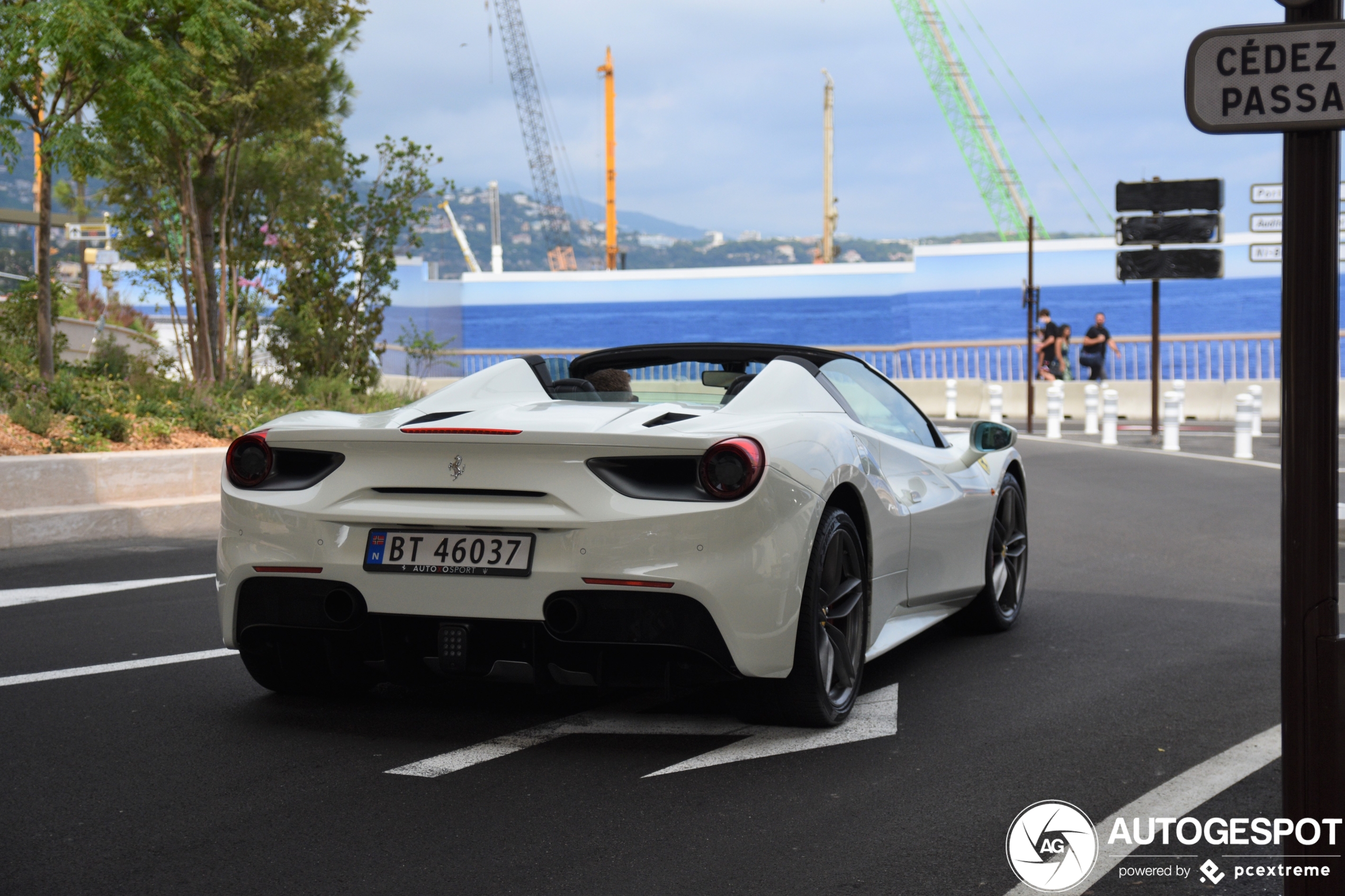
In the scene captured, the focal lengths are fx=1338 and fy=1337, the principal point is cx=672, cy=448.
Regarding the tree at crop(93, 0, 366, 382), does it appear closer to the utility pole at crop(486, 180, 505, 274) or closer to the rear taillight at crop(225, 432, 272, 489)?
the rear taillight at crop(225, 432, 272, 489)

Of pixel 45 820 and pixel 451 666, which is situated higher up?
pixel 451 666

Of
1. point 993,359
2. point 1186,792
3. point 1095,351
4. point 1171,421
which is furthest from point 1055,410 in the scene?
point 993,359

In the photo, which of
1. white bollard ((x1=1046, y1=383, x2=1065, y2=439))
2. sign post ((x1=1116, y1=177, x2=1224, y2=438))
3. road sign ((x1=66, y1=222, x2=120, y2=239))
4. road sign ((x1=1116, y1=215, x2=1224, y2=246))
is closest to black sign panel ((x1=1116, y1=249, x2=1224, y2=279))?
sign post ((x1=1116, y1=177, x2=1224, y2=438))

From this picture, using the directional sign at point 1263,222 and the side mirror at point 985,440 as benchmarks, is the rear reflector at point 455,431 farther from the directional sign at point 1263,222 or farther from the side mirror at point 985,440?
the directional sign at point 1263,222

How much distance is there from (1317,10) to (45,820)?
11.4 ft

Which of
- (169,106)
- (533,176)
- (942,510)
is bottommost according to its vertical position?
(942,510)

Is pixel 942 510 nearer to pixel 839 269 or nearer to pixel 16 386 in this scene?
pixel 16 386

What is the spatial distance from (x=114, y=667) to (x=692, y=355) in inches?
102

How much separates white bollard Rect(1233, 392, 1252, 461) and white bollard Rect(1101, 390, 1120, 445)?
255 cm

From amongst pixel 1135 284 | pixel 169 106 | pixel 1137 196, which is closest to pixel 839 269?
pixel 1135 284

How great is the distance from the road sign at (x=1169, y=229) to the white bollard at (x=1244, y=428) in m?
4.13

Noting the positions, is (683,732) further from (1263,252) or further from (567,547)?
(1263,252)

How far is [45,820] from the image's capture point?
11.2 ft

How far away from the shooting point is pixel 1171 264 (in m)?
20.8
